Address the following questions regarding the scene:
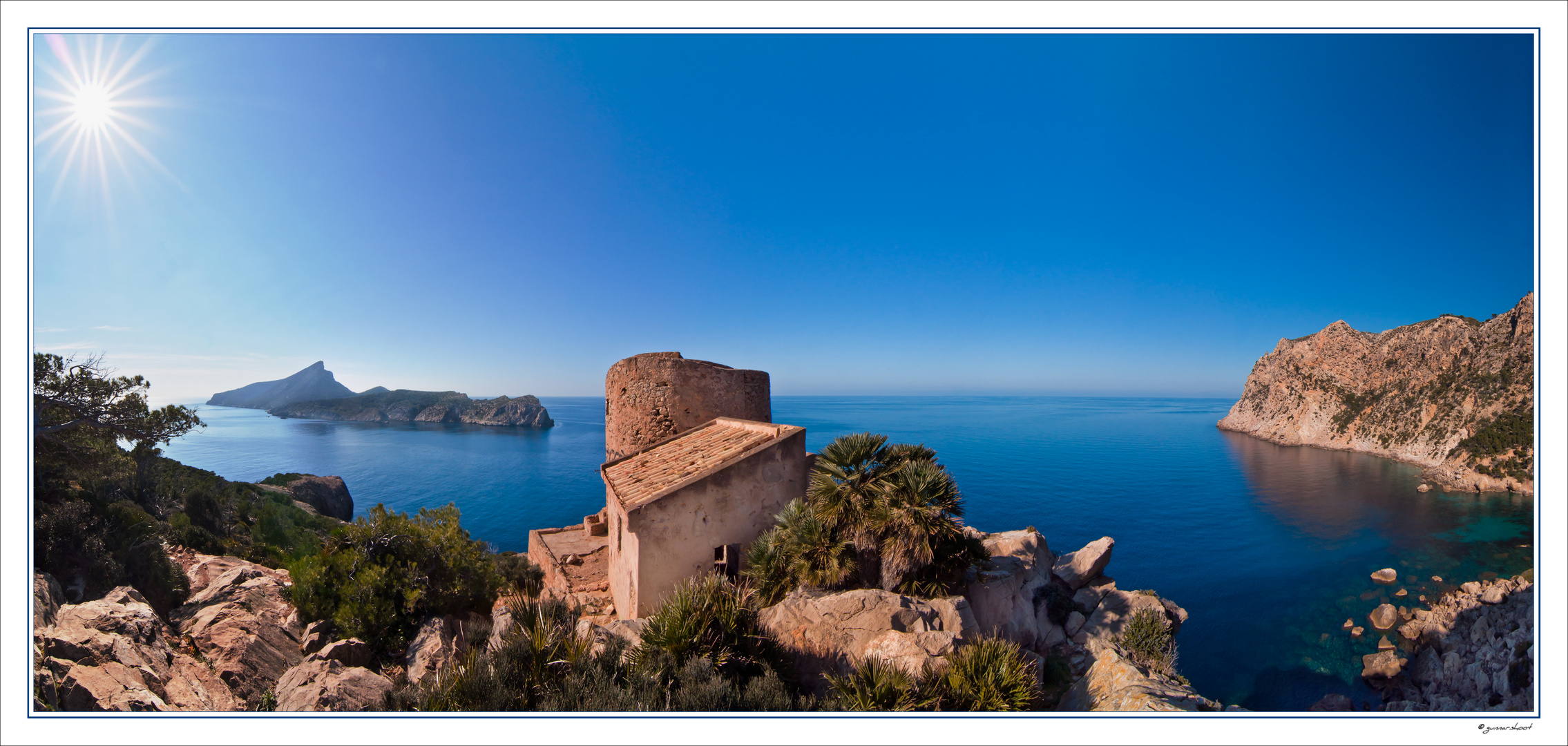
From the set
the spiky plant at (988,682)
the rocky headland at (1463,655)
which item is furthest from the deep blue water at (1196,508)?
the spiky plant at (988,682)

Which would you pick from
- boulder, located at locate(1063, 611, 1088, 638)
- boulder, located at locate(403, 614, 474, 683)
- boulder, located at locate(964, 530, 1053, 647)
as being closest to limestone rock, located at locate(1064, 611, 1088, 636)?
boulder, located at locate(1063, 611, 1088, 638)

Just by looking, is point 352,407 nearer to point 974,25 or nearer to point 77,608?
point 77,608

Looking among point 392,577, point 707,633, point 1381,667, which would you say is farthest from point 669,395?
point 1381,667

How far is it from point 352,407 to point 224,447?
78.8m

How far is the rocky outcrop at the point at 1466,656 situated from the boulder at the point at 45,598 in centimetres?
2305

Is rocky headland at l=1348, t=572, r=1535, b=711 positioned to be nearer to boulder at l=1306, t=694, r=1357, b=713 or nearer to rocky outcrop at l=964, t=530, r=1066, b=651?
boulder at l=1306, t=694, r=1357, b=713

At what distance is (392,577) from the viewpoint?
7016 mm

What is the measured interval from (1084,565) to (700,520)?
1566 cm

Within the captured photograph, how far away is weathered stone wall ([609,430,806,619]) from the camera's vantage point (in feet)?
25.5

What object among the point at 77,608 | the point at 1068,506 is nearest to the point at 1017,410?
the point at 1068,506

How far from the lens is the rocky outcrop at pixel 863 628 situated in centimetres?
580

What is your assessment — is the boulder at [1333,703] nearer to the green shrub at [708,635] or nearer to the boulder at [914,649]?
the boulder at [914,649]

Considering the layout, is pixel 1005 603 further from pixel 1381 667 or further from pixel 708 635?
pixel 1381 667

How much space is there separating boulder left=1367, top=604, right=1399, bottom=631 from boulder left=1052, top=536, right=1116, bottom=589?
10.8 meters
